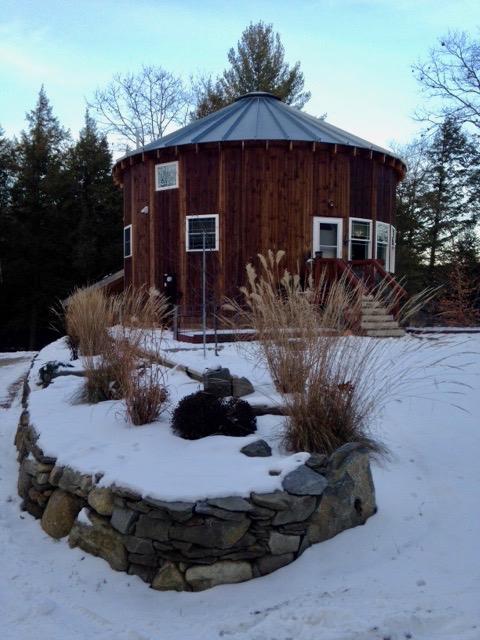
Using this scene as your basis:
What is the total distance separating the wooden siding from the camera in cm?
1139

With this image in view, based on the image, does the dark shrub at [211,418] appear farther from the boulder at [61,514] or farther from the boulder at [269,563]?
the boulder at [269,563]

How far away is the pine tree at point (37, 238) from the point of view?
23.5 metres

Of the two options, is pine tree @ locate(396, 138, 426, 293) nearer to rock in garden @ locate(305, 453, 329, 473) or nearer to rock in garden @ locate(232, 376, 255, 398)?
rock in garden @ locate(232, 376, 255, 398)

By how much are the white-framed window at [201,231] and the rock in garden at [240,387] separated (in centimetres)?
715

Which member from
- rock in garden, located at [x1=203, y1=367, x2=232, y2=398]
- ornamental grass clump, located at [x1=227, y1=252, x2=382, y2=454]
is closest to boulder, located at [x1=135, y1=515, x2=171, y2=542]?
ornamental grass clump, located at [x1=227, y1=252, x2=382, y2=454]

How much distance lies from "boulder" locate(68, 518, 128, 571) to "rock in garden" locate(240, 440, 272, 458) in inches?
35.6

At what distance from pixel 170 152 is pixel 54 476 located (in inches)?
364

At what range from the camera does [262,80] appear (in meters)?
25.1

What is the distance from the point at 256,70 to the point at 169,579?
84.1 feet

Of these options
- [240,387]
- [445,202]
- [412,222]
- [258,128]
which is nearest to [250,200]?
[258,128]

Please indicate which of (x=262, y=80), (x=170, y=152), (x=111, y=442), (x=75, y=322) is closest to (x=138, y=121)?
(x=262, y=80)

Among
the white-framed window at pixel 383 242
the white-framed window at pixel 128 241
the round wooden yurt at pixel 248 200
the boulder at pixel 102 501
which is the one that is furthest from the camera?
the white-framed window at pixel 128 241

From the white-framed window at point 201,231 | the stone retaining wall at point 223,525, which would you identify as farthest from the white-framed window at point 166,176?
the stone retaining wall at point 223,525

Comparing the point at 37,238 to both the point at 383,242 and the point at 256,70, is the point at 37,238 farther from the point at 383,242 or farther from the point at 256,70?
the point at 383,242
